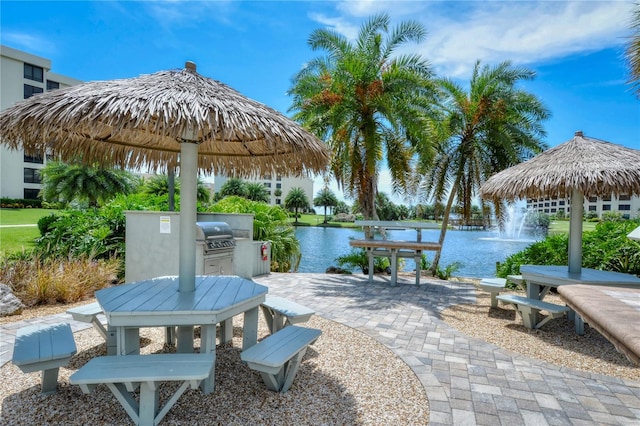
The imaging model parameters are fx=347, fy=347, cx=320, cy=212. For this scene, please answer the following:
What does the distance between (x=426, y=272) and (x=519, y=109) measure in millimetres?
6307

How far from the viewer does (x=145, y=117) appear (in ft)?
→ 9.39

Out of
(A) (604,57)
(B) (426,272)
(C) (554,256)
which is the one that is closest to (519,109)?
(A) (604,57)

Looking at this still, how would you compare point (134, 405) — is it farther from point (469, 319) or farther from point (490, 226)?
point (490, 226)

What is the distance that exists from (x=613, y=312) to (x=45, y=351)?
3.77 meters

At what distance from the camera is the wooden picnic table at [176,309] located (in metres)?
2.92

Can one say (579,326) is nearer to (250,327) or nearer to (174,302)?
(250,327)

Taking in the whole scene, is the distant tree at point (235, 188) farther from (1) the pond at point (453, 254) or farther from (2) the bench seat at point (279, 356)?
(2) the bench seat at point (279, 356)

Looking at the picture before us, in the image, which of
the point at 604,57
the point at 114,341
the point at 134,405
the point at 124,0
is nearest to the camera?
the point at 134,405

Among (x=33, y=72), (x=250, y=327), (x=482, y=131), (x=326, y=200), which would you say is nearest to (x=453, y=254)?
(x=482, y=131)

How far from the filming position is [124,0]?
22.5 ft

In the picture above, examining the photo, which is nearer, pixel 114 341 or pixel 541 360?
pixel 114 341

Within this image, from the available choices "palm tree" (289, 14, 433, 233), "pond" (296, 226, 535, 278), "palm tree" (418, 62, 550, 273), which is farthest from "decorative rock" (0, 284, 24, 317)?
"palm tree" (418, 62, 550, 273)

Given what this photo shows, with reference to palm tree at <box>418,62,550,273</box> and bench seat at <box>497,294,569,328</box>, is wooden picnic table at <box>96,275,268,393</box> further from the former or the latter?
palm tree at <box>418,62,550,273</box>

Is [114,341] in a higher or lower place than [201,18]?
lower
